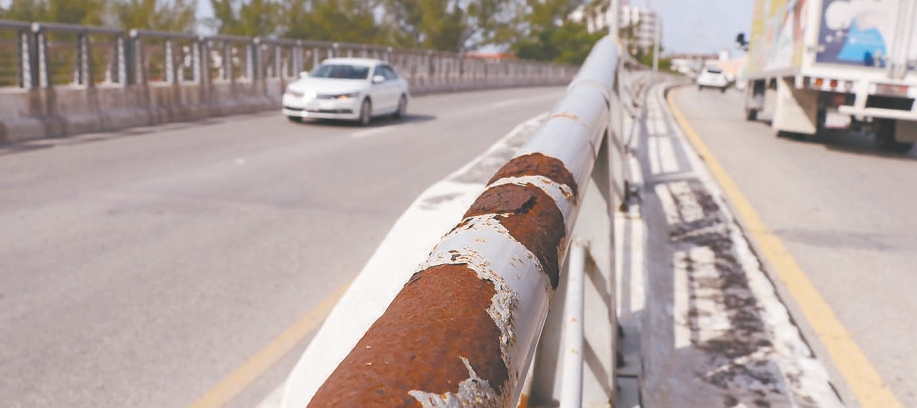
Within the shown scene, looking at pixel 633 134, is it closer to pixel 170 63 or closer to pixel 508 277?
pixel 170 63

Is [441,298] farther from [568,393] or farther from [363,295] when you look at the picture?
[363,295]

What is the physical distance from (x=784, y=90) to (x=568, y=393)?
51.5 feet

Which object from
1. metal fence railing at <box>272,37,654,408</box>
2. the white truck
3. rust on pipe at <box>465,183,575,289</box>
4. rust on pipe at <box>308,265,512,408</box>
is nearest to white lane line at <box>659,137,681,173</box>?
the white truck

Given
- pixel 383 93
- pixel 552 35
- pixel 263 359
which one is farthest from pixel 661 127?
pixel 552 35

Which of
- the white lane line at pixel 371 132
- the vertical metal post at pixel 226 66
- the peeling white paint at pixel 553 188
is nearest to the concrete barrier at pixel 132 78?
the vertical metal post at pixel 226 66

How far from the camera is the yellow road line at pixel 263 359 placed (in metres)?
4.21

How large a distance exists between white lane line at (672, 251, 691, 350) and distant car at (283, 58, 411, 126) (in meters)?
13.7

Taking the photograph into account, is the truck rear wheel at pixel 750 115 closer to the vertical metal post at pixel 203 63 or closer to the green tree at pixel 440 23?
the vertical metal post at pixel 203 63

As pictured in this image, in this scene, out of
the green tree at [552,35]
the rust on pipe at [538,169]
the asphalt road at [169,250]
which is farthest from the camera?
the green tree at [552,35]

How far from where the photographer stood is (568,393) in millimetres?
1996

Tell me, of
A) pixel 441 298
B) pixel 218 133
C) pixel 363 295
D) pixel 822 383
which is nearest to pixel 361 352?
pixel 441 298

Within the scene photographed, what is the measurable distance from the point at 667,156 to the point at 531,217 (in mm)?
11095

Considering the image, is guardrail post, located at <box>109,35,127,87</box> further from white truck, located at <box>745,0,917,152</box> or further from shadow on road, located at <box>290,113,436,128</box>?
white truck, located at <box>745,0,917,152</box>

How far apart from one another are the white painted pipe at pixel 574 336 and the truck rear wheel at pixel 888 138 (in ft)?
45.3
